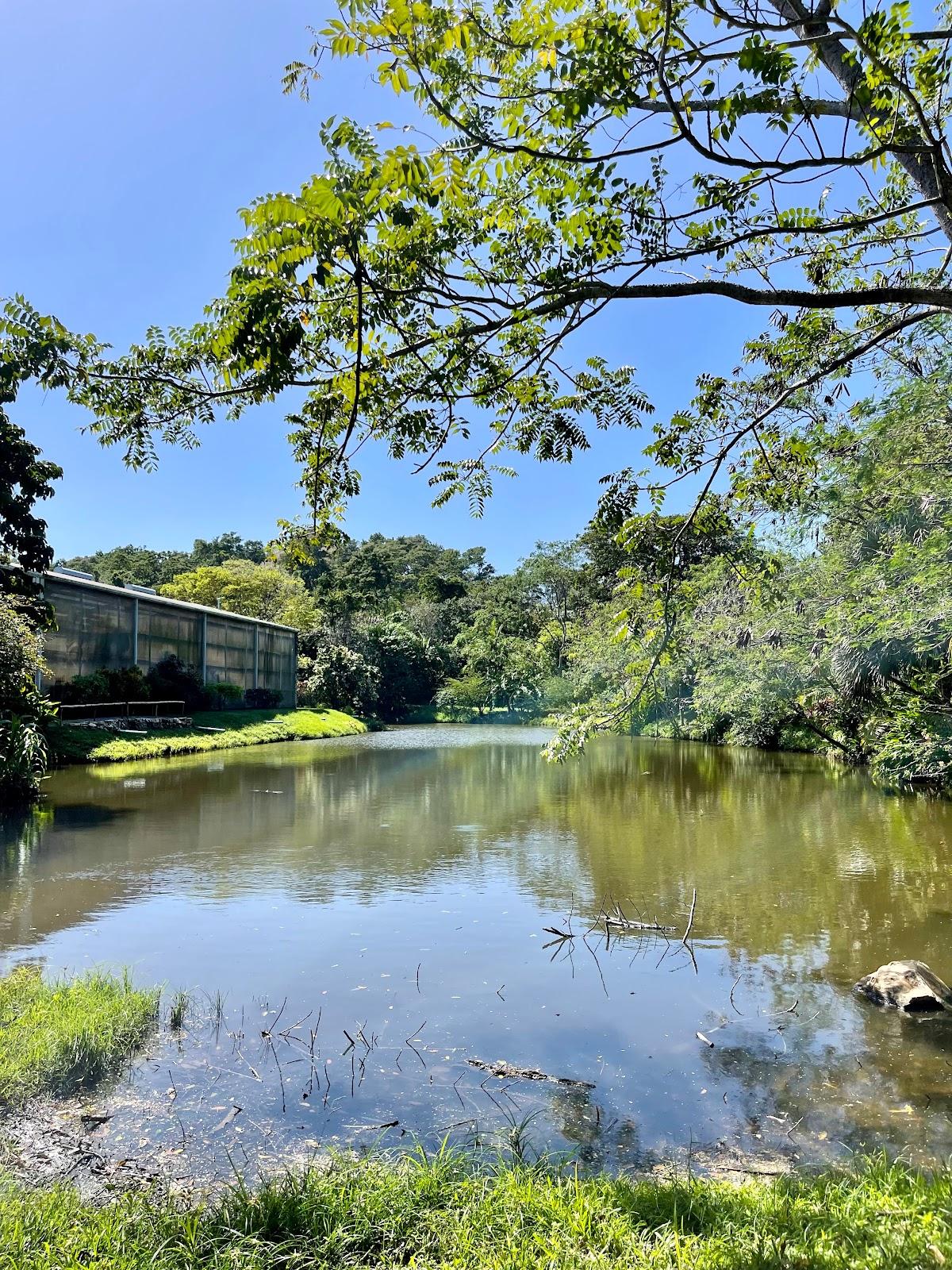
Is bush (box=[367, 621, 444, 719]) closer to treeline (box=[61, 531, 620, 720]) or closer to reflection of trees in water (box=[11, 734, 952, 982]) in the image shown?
treeline (box=[61, 531, 620, 720])

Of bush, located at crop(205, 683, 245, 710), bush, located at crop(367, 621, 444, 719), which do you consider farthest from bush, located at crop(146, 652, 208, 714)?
bush, located at crop(367, 621, 444, 719)

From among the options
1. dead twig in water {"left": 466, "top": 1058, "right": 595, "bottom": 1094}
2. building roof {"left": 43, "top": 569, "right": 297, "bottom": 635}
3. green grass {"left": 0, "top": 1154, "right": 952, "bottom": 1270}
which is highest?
building roof {"left": 43, "top": 569, "right": 297, "bottom": 635}

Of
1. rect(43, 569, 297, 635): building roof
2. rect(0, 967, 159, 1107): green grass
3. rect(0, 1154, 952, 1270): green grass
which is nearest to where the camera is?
rect(0, 1154, 952, 1270): green grass

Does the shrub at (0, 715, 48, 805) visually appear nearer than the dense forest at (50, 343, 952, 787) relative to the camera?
No

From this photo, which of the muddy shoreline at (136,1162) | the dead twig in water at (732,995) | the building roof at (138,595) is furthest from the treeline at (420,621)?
the muddy shoreline at (136,1162)

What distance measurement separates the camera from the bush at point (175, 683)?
2650 cm

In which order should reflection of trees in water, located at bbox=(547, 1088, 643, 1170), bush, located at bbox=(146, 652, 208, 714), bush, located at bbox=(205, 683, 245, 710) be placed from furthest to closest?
bush, located at bbox=(205, 683, 245, 710), bush, located at bbox=(146, 652, 208, 714), reflection of trees in water, located at bbox=(547, 1088, 643, 1170)

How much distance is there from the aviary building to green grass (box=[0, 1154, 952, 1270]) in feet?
44.5

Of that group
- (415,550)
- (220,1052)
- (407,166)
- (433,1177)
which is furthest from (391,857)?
(415,550)

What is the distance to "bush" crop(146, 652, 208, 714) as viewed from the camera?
26.5m

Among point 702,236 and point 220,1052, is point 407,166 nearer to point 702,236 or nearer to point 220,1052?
point 702,236

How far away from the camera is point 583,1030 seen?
17.1ft

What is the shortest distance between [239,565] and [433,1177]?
139 feet

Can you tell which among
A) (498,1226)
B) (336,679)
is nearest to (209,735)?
(336,679)
